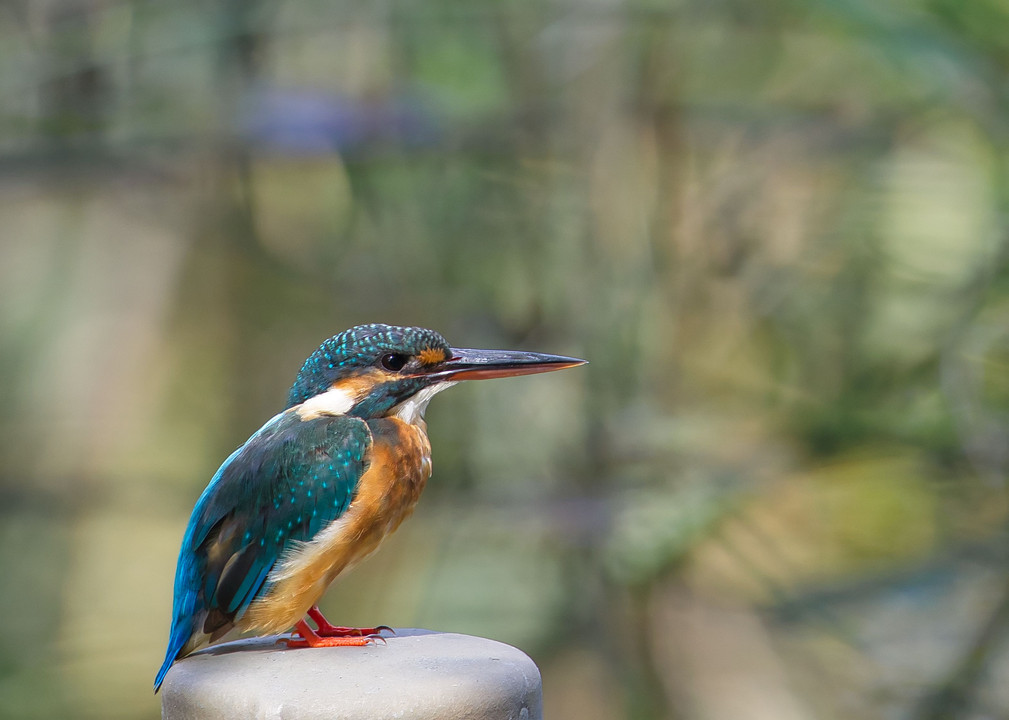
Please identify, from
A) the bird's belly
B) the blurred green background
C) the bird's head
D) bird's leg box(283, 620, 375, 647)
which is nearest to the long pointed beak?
the bird's head

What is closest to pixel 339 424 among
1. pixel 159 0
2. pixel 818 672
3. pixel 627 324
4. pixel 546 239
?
pixel 627 324

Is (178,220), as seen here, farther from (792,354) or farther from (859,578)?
(859,578)

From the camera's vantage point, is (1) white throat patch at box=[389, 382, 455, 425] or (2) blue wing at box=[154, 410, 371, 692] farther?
(1) white throat patch at box=[389, 382, 455, 425]

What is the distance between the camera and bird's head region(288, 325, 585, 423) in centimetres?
187

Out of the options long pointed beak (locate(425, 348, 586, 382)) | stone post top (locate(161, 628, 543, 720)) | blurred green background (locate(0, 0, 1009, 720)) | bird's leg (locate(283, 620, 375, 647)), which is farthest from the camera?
blurred green background (locate(0, 0, 1009, 720))

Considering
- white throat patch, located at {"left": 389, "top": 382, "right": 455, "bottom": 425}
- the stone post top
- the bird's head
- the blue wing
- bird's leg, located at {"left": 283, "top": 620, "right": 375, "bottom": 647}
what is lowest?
bird's leg, located at {"left": 283, "top": 620, "right": 375, "bottom": 647}

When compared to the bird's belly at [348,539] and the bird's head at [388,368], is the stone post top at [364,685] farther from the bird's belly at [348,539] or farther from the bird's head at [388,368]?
the bird's head at [388,368]

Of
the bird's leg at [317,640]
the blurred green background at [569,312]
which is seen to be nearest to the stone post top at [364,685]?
the bird's leg at [317,640]

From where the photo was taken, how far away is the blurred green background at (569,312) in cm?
369

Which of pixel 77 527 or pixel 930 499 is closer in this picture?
pixel 930 499

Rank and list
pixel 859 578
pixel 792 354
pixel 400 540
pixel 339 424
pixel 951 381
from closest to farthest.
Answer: pixel 339 424 < pixel 951 381 < pixel 859 578 < pixel 792 354 < pixel 400 540

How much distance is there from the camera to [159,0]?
433cm

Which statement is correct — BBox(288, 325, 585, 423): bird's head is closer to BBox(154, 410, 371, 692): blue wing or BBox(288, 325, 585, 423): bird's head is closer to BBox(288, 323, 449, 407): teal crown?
BBox(288, 323, 449, 407): teal crown

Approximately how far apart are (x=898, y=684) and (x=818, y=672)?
39 centimetres
